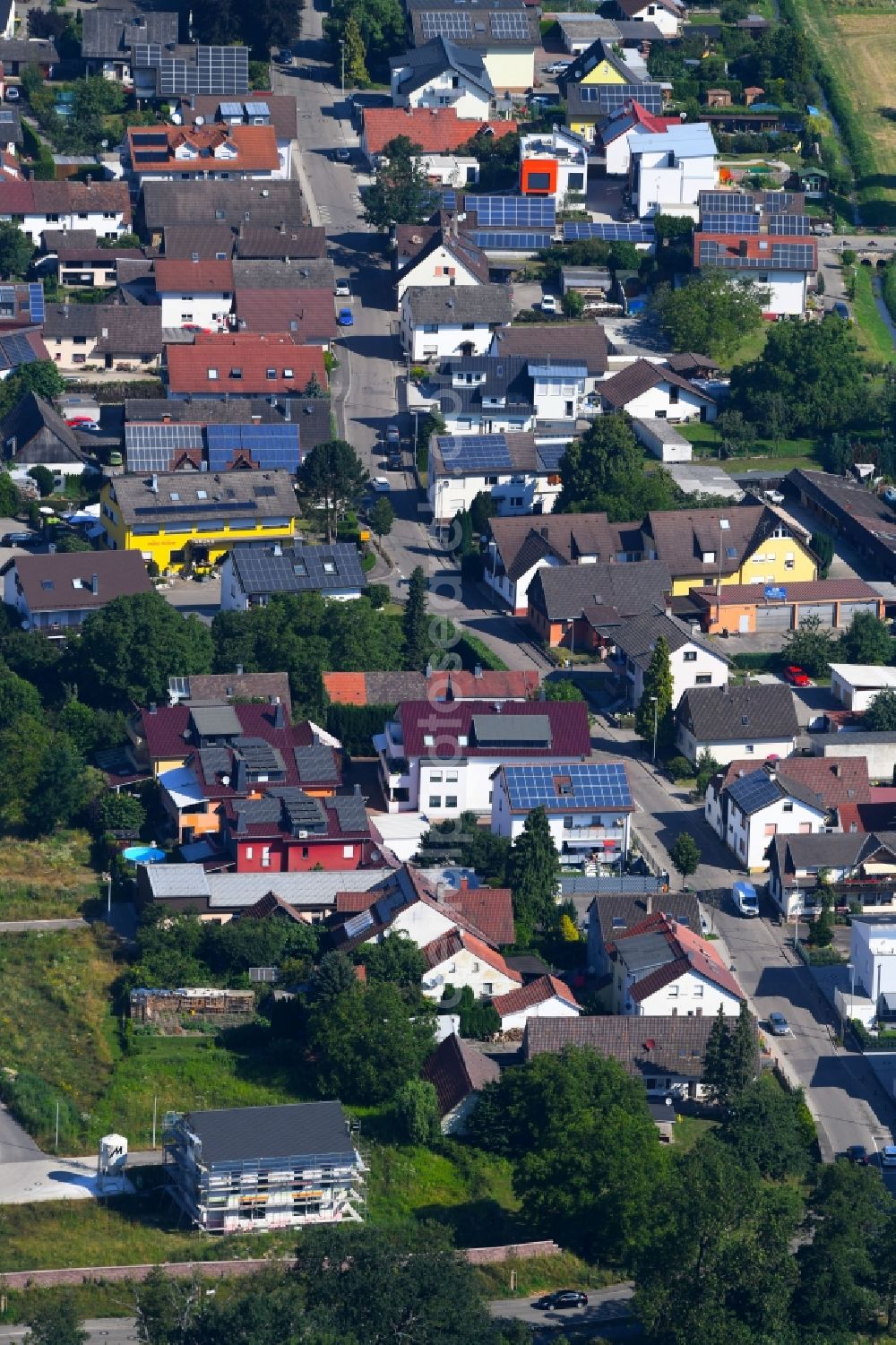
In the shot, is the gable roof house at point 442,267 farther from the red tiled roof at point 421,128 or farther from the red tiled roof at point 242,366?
the red tiled roof at point 421,128

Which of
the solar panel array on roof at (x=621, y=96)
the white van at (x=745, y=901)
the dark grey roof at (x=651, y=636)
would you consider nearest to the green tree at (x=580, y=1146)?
the white van at (x=745, y=901)

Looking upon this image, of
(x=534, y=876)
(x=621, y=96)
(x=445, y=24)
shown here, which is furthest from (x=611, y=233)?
(x=534, y=876)

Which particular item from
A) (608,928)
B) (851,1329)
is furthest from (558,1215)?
(608,928)

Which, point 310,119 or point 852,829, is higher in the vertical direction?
point 310,119

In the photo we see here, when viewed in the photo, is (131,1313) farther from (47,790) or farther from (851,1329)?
(47,790)

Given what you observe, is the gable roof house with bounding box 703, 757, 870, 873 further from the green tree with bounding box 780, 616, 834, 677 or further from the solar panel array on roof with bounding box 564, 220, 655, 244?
the solar panel array on roof with bounding box 564, 220, 655, 244

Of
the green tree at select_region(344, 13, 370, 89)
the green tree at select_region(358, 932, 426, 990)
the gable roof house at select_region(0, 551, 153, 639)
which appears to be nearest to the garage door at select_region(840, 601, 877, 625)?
the gable roof house at select_region(0, 551, 153, 639)

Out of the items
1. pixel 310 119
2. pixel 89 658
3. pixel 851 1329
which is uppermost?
pixel 310 119

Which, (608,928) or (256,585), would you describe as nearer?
(608,928)
